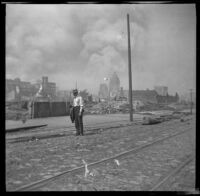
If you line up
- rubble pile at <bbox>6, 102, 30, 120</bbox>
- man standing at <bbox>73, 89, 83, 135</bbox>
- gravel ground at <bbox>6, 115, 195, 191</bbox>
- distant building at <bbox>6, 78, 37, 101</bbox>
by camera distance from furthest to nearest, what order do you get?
distant building at <bbox>6, 78, 37, 101</bbox>, rubble pile at <bbox>6, 102, 30, 120</bbox>, man standing at <bbox>73, 89, 83, 135</bbox>, gravel ground at <bbox>6, 115, 195, 191</bbox>

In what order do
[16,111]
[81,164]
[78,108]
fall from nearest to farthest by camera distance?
[81,164] → [78,108] → [16,111]

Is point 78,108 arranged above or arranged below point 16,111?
above

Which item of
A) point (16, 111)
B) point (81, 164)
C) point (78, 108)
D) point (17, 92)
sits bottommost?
point (81, 164)

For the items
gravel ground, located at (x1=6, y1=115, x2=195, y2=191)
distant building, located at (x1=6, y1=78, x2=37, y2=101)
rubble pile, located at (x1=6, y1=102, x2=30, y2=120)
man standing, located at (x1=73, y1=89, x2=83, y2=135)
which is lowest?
gravel ground, located at (x1=6, y1=115, x2=195, y2=191)

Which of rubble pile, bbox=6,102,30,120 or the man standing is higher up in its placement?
the man standing

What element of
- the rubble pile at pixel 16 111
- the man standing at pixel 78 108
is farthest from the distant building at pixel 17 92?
the man standing at pixel 78 108

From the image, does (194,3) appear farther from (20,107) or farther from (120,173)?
(20,107)

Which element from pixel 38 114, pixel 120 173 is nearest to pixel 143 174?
pixel 120 173

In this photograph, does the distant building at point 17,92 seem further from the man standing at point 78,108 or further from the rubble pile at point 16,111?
the man standing at point 78,108

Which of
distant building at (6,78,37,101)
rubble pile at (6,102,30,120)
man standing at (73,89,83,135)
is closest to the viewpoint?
man standing at (73,89,83,135)

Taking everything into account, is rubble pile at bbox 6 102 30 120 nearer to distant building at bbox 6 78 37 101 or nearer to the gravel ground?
the gravel ground

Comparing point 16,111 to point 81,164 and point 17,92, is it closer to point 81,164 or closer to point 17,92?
point 81,164

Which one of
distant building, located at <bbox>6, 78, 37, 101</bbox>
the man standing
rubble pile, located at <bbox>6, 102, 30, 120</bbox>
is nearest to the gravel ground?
the man standing

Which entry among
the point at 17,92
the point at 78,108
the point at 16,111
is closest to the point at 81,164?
the point at 78,108
